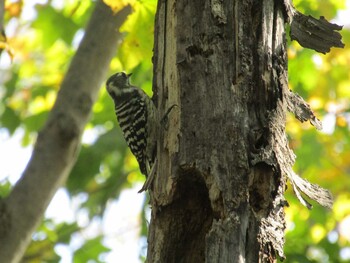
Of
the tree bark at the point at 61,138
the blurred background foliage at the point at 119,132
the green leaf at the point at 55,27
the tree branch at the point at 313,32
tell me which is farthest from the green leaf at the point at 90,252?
the tree branch at the point at 313,32

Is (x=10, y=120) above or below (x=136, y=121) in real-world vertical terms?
above

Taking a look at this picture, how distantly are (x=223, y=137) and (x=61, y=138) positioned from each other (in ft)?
6.99

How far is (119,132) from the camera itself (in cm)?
755

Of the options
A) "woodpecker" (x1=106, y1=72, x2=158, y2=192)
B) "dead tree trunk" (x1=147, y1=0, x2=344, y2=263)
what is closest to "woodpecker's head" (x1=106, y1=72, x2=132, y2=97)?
"woodpecker" (x1=106, y1=72, x2=158, y2=192)

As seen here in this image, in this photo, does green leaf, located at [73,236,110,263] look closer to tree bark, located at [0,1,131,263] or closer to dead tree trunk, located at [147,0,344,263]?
tree bark, located at [0,1,131,263]

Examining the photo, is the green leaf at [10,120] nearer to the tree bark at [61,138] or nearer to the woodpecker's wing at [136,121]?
the tree bark at [61,138]

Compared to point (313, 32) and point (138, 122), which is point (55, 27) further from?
point (313, 32)

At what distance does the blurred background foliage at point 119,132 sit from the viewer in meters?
6.17

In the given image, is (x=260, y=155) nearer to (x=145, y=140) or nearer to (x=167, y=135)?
(x=167, y=135)

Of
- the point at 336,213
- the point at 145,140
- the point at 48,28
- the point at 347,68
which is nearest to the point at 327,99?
the point at 347,68

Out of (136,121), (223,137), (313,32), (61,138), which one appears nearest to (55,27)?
(61,138)

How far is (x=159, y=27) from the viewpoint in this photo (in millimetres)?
4422

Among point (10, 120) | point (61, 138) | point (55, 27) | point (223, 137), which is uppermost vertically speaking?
point (55, 27)

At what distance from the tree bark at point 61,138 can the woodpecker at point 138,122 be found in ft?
1.15
